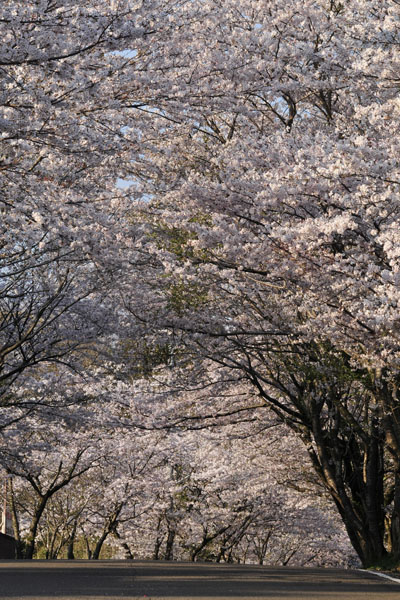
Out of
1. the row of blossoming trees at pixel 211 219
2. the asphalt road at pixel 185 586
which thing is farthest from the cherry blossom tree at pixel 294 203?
the asphalt road at pixel 185 586

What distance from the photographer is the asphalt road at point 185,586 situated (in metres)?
9.15

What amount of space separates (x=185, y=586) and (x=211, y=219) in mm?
6820

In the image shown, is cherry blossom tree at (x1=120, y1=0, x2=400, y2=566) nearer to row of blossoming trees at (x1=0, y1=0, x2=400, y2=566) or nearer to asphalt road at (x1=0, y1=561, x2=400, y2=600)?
row of blossoming trees at (x1=0, y1=0, x2=400, y2=566)

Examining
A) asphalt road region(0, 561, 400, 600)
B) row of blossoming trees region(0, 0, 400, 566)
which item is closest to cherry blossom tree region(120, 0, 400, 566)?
row of blossoming trees region(0, 0, 400, 566)

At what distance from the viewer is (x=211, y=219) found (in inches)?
576

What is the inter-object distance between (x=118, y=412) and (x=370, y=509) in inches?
319

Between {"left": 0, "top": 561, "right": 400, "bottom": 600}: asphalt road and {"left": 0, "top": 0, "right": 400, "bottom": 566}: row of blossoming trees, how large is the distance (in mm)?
3066

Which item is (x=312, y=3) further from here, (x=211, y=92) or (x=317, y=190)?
(x=317, y=190)

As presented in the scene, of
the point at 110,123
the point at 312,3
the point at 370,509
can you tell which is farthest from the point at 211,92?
the point at 370,509

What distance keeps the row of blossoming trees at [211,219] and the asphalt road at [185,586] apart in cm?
307

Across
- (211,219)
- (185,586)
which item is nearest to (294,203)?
(211,219)

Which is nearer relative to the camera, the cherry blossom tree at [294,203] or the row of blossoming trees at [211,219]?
the row of blossoming trees at [211,219]

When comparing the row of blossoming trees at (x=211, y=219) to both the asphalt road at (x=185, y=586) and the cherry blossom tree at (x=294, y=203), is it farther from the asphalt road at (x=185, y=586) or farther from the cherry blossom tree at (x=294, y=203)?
the asphalt road at (x=185, y=586)

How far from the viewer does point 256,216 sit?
11.5 meters
